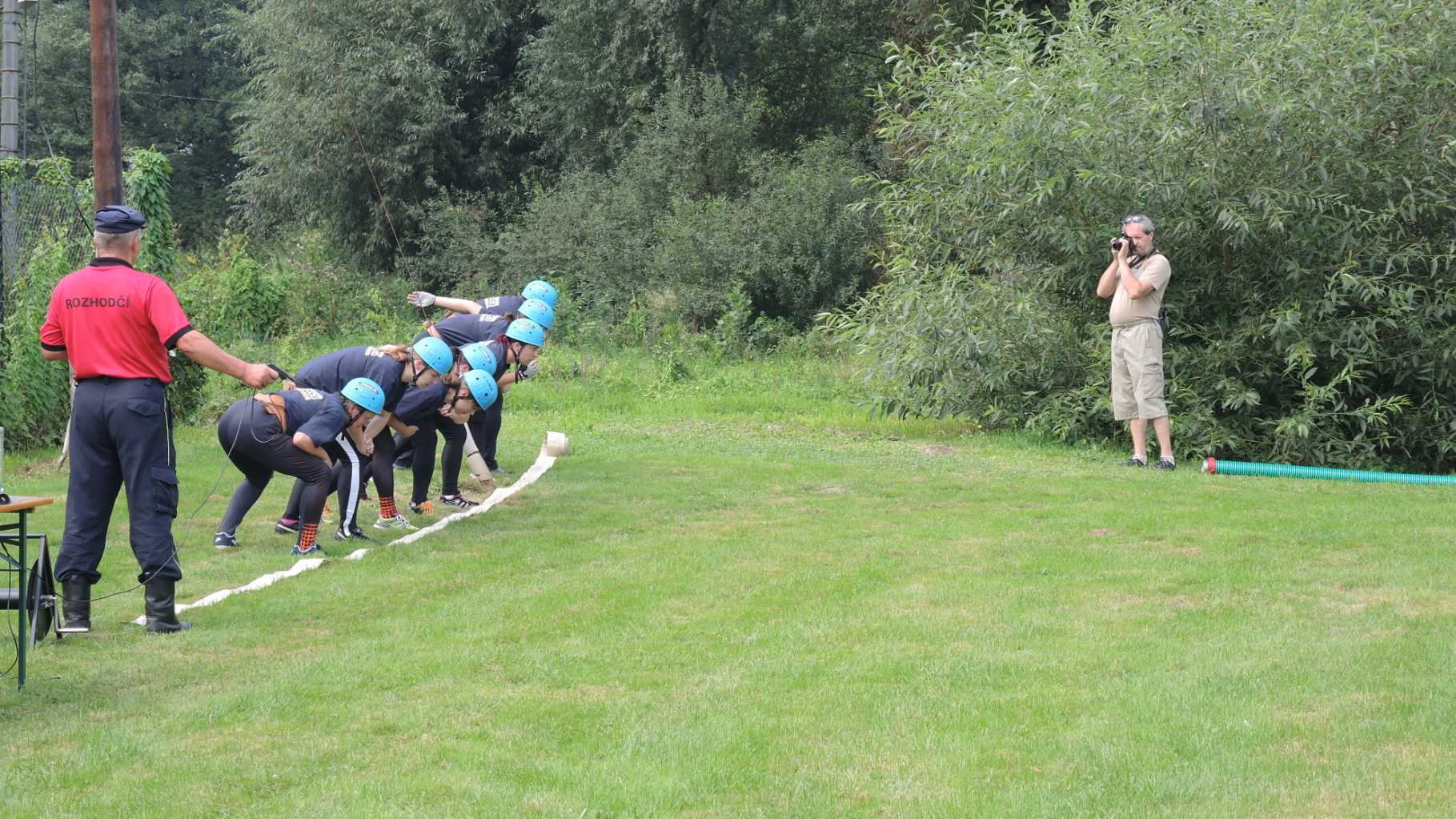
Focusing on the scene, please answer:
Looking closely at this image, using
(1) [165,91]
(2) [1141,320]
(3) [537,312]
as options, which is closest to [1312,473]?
(2) [1141,320]

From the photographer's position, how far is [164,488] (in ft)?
23.5

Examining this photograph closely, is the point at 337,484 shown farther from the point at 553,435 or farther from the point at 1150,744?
the point at 1150,744

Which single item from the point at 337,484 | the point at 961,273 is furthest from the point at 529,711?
the point at 961,273

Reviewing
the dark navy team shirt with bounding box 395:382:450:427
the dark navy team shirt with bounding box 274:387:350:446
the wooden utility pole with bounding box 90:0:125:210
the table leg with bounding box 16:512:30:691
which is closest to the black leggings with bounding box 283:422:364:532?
the dark navy team shirt with bounding box 274:387:350:446

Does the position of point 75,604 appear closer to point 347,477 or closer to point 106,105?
point 347,477

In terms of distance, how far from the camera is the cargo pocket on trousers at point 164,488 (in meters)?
7.11

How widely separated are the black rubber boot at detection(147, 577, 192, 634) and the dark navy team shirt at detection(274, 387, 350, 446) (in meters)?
2.18

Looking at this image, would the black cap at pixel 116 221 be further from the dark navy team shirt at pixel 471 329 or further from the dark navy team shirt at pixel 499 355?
the dark navy team shirt at pixel 471 329

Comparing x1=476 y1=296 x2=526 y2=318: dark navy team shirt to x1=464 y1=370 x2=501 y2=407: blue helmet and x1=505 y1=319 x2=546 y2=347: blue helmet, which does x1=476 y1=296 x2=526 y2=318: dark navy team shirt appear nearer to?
x1=505 y1=319 x2=546 y2=347: blue helmet

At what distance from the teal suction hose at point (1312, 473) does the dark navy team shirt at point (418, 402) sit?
6781 millimetres

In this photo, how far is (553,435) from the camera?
1461cm

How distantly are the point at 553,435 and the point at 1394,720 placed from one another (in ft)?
33.4

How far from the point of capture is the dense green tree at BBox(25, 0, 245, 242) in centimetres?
4462

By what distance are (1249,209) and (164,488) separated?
10.4 m
